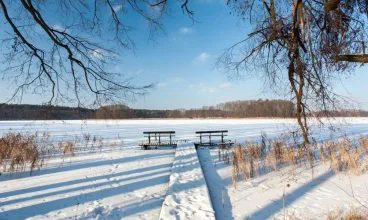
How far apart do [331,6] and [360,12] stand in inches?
64.5

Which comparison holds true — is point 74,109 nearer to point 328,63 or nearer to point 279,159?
point 328,63

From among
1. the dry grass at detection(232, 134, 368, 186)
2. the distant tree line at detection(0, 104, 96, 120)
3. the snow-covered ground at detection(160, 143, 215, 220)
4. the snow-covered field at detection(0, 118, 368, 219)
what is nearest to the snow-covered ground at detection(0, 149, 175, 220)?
the snow-covered field at detection(0, 118, 368, 219)

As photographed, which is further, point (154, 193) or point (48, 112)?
point (154, 193)

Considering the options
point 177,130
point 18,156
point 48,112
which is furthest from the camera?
point 177,130

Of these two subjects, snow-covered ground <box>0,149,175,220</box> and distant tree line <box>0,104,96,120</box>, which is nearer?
snow-covered ground <box>0,149,175,220</box>

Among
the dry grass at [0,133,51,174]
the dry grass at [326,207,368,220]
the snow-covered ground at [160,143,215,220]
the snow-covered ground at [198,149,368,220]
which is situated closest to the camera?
the dry grass at [326,207,368,220]

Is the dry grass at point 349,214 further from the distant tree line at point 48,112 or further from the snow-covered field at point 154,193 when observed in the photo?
the distant tree line at point 48,112

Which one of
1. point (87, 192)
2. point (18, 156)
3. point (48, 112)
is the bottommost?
point (87, 192)

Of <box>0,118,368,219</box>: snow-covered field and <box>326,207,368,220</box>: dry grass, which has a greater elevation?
<box>326,207,368,220</box>: dry grass

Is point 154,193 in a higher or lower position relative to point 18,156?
lower

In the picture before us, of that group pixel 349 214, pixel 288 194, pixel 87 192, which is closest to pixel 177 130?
pixel 87 192

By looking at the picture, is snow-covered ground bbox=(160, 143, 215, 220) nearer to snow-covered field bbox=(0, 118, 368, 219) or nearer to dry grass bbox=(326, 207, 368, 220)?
snow-covered field bbox=(0, 118, 368, 219)

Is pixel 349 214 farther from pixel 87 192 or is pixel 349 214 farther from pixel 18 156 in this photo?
pixel 18 156

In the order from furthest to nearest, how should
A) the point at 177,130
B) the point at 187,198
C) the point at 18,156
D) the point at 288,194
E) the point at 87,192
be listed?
the point at 177,130 → the point at 18,156 → the point at 87,192 → the point at 288,194 → the point at 187,198
